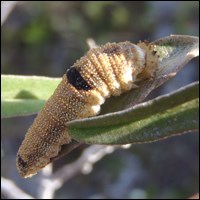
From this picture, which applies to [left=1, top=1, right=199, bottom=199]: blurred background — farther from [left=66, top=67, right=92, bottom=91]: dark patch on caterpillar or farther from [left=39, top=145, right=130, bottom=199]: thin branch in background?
[left=66, top=67, right=92, bottom=91]: dark patch on caterpillar

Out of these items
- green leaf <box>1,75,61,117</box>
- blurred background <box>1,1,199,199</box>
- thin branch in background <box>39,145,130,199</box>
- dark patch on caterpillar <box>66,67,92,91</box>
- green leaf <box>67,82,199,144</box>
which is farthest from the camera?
blurred background <box>1,1,199,199</box>

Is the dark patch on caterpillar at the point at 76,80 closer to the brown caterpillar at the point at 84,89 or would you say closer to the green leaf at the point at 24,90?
the brown caterpillar at the point at 84,89

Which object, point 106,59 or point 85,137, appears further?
point 106,59

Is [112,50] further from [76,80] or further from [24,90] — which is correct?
[24,90]

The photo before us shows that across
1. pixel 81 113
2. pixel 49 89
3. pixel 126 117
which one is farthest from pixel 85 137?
pixel 49 89

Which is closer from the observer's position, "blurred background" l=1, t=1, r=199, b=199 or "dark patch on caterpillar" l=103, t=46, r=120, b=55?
"dark patch on caterpillar" l=103, t=46, r=120, b=55

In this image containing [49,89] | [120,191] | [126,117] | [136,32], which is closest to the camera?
[126,117]

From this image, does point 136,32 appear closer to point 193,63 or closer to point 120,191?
point 193,63

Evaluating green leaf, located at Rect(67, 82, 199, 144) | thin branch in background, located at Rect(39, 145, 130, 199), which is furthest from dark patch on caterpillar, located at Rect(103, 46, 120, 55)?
thin branch in background, located at Rect(39, 145, 130, 199)
